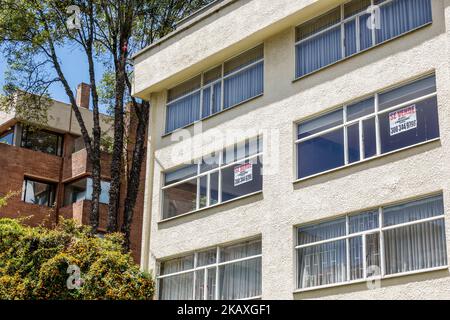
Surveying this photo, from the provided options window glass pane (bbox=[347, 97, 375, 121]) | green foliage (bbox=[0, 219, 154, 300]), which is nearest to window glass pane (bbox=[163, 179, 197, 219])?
green foliage (bbox=[0, 219, 154, 300])

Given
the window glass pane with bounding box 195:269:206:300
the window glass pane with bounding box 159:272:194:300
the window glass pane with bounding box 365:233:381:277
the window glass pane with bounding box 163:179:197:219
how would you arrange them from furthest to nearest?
the window glass pane with bounding box 163:179:197:219, the window glass pane with bounding box 159:272:194:300, the window glass pane with bounding box 195:269:206:300, the window glass pane with bounding box 365:233:381:277

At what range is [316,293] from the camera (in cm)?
1795

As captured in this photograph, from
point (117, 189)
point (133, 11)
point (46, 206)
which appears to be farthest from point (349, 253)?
point (46, 206)

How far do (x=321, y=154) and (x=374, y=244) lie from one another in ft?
9.19

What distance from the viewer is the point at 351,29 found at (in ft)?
63.6

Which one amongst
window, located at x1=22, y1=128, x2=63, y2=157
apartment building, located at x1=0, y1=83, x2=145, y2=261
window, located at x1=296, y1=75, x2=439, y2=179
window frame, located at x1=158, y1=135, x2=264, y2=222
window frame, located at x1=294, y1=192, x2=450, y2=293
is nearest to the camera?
window frame, located at x1=294, y1=192, x2=450, y2=293

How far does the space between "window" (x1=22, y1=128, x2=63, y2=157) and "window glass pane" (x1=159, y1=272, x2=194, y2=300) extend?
15433mm

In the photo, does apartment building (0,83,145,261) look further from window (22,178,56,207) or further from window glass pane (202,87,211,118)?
window glass pane (202,87,211,118)

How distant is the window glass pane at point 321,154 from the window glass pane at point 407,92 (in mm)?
1280

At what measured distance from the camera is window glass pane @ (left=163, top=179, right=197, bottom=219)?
2222 cm

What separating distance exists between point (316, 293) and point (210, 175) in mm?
5172

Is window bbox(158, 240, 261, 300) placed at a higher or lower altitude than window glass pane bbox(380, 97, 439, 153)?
lower

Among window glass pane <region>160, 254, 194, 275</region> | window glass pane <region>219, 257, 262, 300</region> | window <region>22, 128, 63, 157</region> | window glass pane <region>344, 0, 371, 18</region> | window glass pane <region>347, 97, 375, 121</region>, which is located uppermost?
window <region>22, 128, 63, 157</region>

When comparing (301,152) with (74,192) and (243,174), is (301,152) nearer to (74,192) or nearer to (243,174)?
(243,174)
